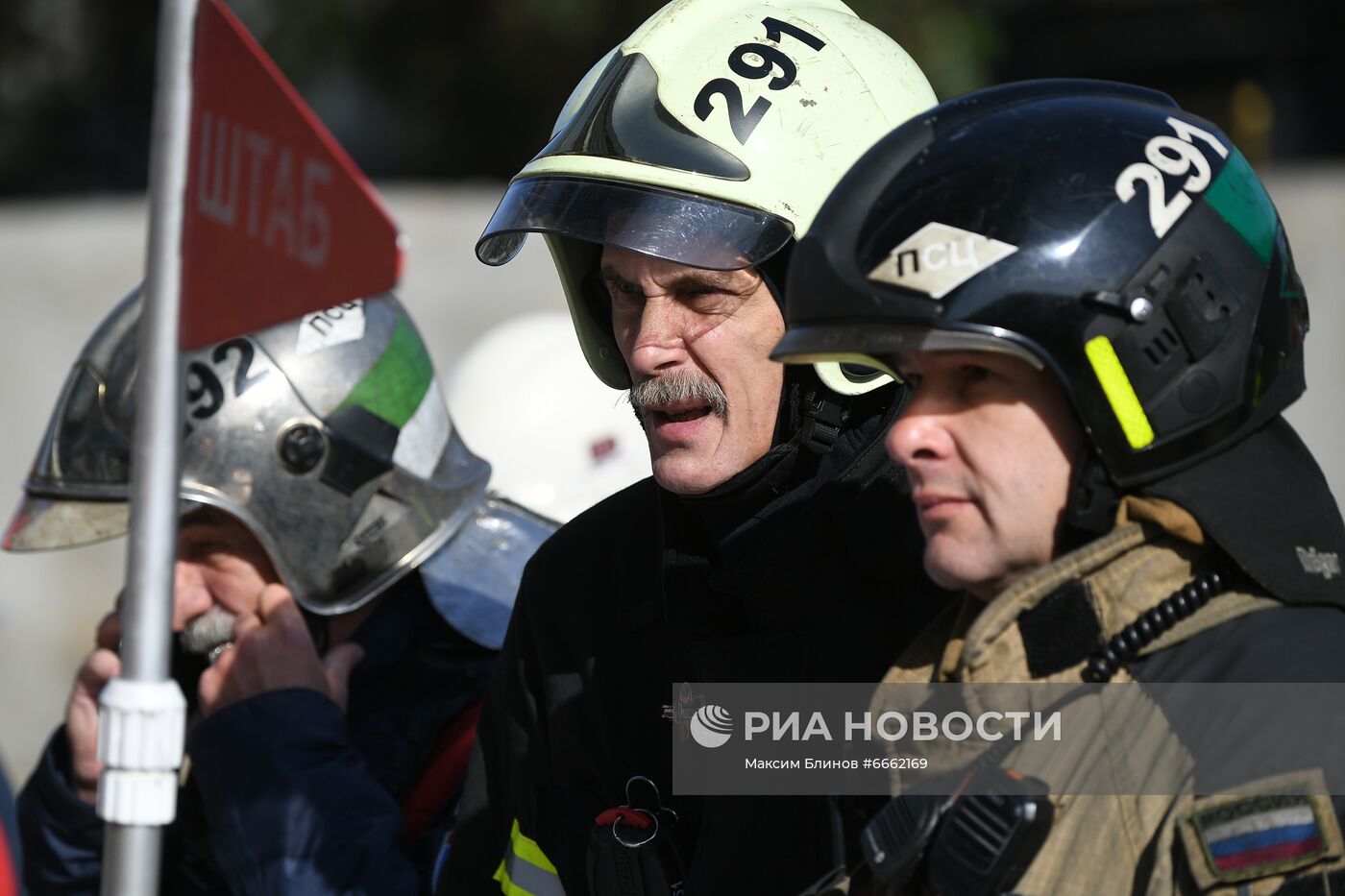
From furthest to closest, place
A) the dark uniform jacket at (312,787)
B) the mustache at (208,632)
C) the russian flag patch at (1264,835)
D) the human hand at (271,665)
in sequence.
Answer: the mustache at (208,632)
the human hand at (271,665)
the dark uniform jacket at (312,787)
the russian flag patch at (1264,835)

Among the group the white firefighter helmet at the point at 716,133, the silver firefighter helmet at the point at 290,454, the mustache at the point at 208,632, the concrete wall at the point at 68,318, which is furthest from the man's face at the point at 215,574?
the concrete wall at the point at 68,318

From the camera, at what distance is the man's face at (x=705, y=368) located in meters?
2.64

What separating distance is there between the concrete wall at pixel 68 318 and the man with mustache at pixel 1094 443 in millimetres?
5658

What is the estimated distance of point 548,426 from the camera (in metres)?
4.20

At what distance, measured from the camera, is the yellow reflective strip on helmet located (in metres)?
1.86

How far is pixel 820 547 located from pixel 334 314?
4.44ft

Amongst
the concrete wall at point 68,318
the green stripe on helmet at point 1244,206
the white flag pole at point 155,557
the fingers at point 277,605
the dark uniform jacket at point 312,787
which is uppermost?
the green stripe on helmet at point 1244,206

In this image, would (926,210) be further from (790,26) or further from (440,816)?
(440,816)

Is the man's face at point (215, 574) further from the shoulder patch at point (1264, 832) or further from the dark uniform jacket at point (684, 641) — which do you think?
the shoulder patch at point (1264, 832)

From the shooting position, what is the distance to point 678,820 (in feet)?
8.28

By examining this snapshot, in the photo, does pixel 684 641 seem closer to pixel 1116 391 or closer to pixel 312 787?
pixel 312 787

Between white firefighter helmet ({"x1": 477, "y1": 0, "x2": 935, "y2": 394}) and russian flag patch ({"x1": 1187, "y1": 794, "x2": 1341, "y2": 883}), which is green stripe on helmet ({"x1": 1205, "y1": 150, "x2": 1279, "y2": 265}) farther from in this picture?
white firefighter helmet ({"x1": 477, "y1": 0, "x2": 935, "y2": 394})

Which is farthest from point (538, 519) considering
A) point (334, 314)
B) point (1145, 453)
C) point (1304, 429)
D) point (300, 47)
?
point (300, 47)

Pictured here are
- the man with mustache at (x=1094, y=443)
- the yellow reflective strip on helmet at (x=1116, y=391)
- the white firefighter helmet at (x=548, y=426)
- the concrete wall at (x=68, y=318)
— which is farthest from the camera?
the concrete wall at (x=68, y=318)
